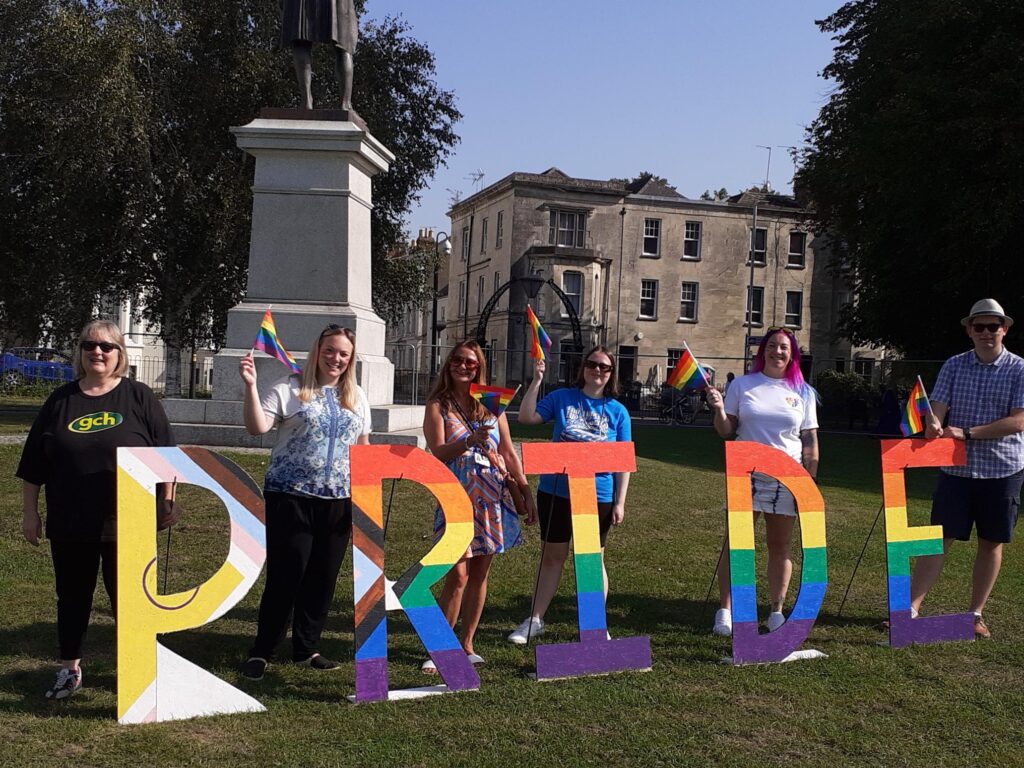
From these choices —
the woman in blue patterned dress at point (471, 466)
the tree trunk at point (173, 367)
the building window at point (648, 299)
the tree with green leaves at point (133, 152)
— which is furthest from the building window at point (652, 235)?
the woman in blue patterned dress at point (471, 466)

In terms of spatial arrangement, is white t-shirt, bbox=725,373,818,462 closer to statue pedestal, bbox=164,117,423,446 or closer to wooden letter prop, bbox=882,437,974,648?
wooden letter prop, bbox=882,437,974,648

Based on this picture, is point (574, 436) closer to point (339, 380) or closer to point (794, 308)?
point (339, 380)

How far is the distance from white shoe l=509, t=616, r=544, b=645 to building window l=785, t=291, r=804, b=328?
5122 cm

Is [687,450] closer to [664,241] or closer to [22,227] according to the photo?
[22,227]

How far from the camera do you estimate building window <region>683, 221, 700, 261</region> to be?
2140 inches

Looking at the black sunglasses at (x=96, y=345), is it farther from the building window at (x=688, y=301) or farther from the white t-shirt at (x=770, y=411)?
Result: the building window at (x=688, y=301)

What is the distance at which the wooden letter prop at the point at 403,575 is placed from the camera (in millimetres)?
4969

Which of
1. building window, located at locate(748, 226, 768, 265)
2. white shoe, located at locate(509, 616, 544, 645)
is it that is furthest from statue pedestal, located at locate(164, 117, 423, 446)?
building window, located at locate(748, 226, 768, 265)

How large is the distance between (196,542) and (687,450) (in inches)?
548

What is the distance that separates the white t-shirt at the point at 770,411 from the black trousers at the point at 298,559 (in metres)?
2.55

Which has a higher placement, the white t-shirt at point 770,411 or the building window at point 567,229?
the building window at point 567,229

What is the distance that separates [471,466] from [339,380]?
860 millimetres

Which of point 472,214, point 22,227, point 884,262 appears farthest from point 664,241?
point 22,227

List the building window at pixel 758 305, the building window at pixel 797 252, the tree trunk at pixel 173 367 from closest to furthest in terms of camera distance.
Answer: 1. the tree trunk at pixel 173 367
2. the building window at pixel 758 305
3. the building window at pixel 797 252
